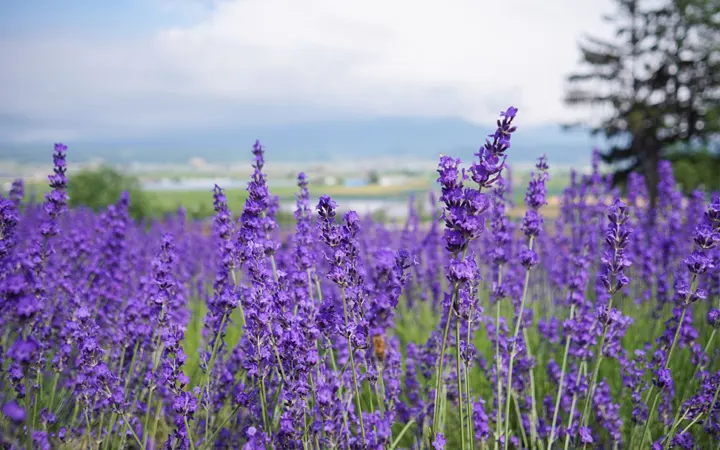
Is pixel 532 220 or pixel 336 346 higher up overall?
pixel 532 220

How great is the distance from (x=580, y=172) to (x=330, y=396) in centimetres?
551

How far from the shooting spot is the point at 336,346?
324 centimetres

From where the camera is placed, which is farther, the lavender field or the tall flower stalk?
the tall flower stalk

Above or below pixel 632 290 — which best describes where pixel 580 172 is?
above

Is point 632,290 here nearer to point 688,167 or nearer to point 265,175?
point 265,175

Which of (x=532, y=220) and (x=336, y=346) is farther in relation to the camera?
(x=336, y=346)

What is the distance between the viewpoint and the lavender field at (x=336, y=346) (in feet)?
6.86

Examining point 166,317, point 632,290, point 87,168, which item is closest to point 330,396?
point 166,317

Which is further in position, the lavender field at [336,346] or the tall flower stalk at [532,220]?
the tall flower stalk at [532,220]

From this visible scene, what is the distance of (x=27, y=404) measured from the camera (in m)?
2.28

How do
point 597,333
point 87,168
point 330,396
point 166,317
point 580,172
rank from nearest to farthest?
point 330,396
point 166,317
point 597,333
point 580,172
point 87,168

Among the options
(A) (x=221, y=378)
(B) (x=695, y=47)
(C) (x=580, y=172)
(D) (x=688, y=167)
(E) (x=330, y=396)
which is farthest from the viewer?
(B) (x=695, y=47)

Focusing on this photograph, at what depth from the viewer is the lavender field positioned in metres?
2.09

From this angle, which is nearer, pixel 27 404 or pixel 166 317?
pixel 27 404
